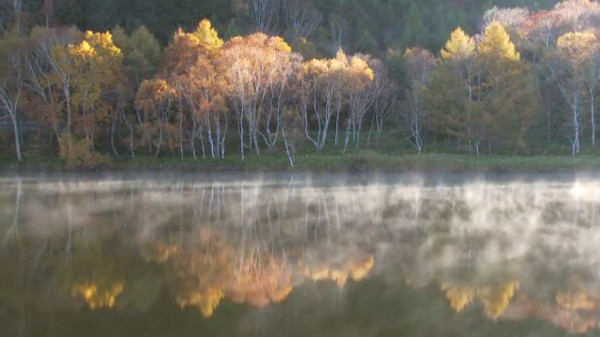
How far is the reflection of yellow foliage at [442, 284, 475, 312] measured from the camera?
1288cm

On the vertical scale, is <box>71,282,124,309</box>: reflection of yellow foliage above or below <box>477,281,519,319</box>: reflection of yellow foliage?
above

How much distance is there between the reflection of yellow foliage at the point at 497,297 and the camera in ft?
41.2

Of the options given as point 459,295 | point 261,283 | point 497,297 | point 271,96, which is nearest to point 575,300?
point 497,297

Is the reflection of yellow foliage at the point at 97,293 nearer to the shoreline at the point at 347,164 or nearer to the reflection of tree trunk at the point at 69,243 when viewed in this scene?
the reflection of tree trunk at the point at 69,243

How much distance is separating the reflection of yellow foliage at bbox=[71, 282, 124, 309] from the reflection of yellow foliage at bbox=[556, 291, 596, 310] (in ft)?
31.2

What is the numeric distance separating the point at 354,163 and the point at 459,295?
29364 millimetres

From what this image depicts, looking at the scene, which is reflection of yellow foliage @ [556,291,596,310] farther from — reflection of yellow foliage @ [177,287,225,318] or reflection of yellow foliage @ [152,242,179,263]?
reflection of yellow foliage @ [152,242,179,263]

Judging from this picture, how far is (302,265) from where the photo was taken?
645 inches

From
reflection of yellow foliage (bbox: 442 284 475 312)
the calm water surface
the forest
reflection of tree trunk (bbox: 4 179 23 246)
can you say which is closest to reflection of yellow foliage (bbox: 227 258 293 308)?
the calm water surface

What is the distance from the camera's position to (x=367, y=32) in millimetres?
68812

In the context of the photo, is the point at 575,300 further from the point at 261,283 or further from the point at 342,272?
Answer: the point at 261,283

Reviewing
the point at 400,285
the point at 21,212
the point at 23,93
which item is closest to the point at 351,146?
the point at 23,93

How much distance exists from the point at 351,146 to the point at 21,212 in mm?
28852

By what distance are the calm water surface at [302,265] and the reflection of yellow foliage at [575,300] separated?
0.06 m
